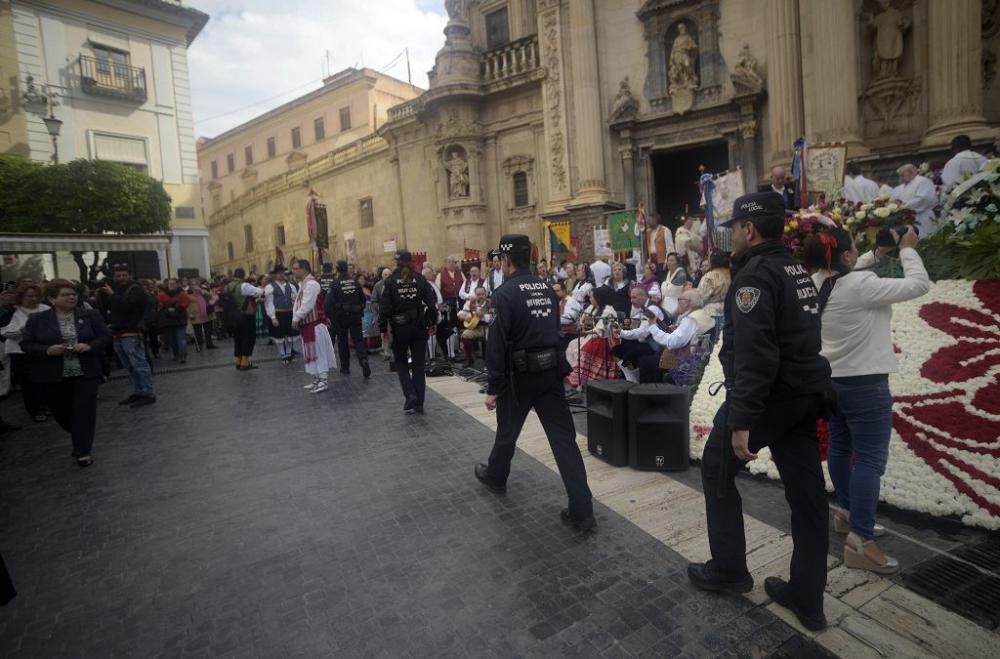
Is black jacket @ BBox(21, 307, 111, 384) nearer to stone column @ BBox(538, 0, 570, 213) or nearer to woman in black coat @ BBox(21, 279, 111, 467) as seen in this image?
woman in black coat @ BBox(21, 279, 111, 467)

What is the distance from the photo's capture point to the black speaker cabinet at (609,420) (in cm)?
529

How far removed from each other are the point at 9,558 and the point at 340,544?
8.08 feet

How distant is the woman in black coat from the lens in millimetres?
5992

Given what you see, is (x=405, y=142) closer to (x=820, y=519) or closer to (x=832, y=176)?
(x=832, y=176)

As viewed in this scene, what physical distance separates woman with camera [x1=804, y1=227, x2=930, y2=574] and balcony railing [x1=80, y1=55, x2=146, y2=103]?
33.7m

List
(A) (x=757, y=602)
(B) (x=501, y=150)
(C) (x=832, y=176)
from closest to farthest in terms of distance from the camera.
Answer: (A) (x=757, y=602) < (C) (x=832, y=176) < (B) (x=501, y=150)

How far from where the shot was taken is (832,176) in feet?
30.5

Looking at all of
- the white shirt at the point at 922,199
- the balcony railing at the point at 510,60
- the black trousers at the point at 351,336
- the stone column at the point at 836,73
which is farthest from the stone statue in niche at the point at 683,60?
the black trousers at the point at 351,336

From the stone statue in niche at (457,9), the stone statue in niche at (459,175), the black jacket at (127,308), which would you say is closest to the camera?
the black jacket at (127,308)

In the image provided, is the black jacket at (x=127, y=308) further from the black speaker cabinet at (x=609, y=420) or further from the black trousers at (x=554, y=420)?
the black speaker cabinet at (x=609, y=420)

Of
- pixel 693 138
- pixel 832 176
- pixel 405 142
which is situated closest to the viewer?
pixel 832 176

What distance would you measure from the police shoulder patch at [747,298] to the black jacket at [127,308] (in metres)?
9.52

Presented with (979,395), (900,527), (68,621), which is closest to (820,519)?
(900,527)

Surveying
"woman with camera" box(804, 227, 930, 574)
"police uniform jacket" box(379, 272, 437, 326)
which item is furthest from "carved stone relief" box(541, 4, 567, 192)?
"woman with camera" box(804, 227, 930, 574)
